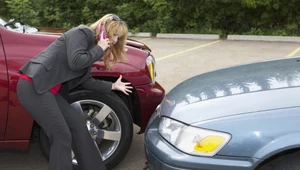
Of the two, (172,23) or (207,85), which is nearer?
(207,85)

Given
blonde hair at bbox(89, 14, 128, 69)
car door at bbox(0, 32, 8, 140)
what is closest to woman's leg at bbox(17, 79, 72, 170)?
car door at bbox(0, 32, 8, 140)

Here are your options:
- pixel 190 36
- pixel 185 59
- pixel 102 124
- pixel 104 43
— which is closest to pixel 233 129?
pixel 104 43

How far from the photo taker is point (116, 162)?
11.3ft

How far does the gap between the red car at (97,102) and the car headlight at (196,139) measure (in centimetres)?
94

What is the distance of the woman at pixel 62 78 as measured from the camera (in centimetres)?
267

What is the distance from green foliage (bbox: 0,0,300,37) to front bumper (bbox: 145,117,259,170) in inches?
450

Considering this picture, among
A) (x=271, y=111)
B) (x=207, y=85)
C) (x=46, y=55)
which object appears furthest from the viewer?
(x=207, y=85)

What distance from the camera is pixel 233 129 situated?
2.16 metres

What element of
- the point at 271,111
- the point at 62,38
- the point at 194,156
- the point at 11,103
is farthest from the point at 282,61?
the point at 11,103

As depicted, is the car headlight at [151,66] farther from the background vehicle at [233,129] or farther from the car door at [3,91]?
the car door at [3,91]

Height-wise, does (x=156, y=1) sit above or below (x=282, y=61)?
below

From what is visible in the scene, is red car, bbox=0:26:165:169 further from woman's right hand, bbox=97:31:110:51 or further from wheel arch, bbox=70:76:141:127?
woman's right hand, bbox=97:31:110:51

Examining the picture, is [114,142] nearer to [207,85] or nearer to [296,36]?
[207,85]

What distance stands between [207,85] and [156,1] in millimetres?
12258
